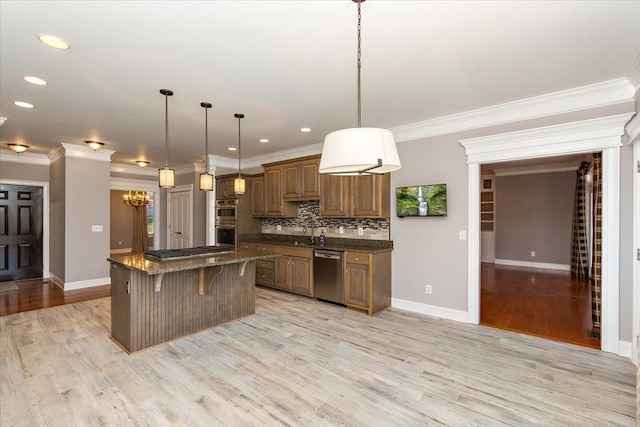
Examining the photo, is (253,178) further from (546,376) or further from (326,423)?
(546,376)

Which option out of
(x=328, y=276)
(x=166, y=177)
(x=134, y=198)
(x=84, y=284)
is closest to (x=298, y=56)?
(x=166, y=177)

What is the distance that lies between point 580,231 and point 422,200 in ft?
15.6

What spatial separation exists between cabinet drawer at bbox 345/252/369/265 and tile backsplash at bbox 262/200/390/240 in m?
0.62

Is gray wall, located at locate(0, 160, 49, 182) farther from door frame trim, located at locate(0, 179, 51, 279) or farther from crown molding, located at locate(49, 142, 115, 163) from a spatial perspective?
crown molding, located at locate(49, 142, 115, 163)

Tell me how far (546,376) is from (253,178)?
523cm

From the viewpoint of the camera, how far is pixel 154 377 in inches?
101

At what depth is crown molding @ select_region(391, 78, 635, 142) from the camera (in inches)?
115

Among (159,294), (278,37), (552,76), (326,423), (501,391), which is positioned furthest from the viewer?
(159,294)

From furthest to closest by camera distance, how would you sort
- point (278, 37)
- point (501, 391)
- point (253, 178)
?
point (253, 178) < point (501, 391) < point (278, 37)

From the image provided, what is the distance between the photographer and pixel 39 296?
5.01 meters

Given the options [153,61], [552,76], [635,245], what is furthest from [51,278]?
[635,245]

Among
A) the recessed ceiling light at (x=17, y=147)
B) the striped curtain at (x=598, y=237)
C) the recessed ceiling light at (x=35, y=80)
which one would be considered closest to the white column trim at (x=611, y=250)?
the striped curtain at (x=598, y=237)

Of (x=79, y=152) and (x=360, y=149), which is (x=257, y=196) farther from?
(x=360, y=149)

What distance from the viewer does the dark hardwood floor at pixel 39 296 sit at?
445 centimetres
